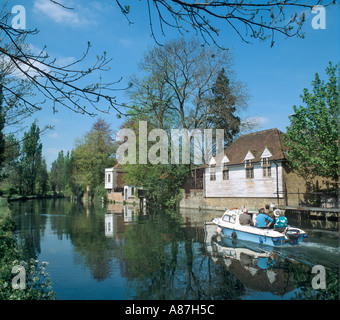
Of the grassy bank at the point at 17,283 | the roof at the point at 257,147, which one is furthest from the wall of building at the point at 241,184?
the grassy bank at the point at 17,283

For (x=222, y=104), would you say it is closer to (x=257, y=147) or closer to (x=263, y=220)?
(x=257, y=147)

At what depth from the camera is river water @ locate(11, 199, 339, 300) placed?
8602mm

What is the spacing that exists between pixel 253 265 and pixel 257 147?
2032 centimetres

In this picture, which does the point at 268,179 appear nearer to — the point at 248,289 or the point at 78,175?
the point at 248,289

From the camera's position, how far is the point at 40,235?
747 inches

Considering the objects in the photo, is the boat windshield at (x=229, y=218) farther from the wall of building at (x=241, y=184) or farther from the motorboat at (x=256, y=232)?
the wall of building at (x=241, y=184)

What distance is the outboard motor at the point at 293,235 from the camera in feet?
46.3

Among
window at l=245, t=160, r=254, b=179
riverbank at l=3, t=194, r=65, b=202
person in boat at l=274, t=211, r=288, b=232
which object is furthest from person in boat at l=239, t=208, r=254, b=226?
riverbank at l=3, t=194, r=65, b=202

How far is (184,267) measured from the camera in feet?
36.9

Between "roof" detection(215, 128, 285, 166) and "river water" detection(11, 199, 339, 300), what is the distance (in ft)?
35.5

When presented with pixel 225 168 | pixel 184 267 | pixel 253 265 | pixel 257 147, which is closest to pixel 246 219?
pixel 253 265
